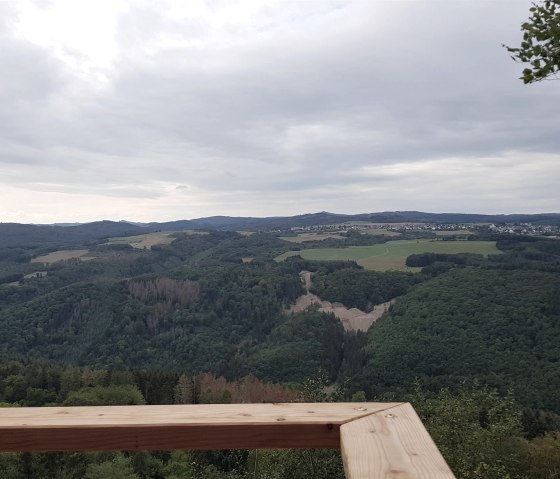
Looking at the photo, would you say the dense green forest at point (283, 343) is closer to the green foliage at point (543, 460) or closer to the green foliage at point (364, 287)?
the green foliage at point (543, 460)

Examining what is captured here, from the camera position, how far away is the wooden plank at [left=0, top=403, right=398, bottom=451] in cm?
182

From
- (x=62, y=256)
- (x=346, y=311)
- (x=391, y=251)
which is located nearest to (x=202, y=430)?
(x=346, y=311)

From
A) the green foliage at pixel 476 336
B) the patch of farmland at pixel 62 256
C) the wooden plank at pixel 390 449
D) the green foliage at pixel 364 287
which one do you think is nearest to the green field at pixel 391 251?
the green foliage at pixel 364 287

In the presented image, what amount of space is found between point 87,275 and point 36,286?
18134 mm

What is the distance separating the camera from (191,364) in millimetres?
98688

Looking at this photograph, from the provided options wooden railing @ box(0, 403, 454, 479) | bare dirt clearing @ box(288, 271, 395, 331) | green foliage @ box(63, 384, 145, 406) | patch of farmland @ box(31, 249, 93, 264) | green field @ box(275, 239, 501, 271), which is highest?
wooden railing @ box(0, 403, 454, 479)

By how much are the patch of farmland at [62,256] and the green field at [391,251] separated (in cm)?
7526

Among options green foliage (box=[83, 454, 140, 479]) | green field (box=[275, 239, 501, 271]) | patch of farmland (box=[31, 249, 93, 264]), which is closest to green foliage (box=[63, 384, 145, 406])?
green foliage (box=[83, 454, 140, 479])

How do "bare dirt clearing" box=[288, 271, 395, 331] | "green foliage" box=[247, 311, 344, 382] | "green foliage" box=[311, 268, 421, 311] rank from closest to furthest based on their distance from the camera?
"green foliage" box=[247, 311, 344, 382] → "bare dirt clearing" box=[288, 271, 395, 331] → "green foliage" box=[311, 268, 421, 311]

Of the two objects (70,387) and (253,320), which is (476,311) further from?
(70,387)

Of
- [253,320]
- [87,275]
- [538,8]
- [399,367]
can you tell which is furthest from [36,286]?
[538,8]

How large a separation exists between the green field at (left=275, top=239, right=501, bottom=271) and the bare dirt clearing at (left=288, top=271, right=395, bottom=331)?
52.8ft

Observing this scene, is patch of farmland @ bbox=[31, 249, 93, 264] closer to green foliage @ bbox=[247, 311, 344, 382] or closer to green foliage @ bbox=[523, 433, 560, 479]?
green foliage @ bbox=[247, 311, 344, 382]

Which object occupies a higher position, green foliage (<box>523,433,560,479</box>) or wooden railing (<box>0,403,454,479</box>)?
wooden railing (<box>0,403,454,479</box>)
